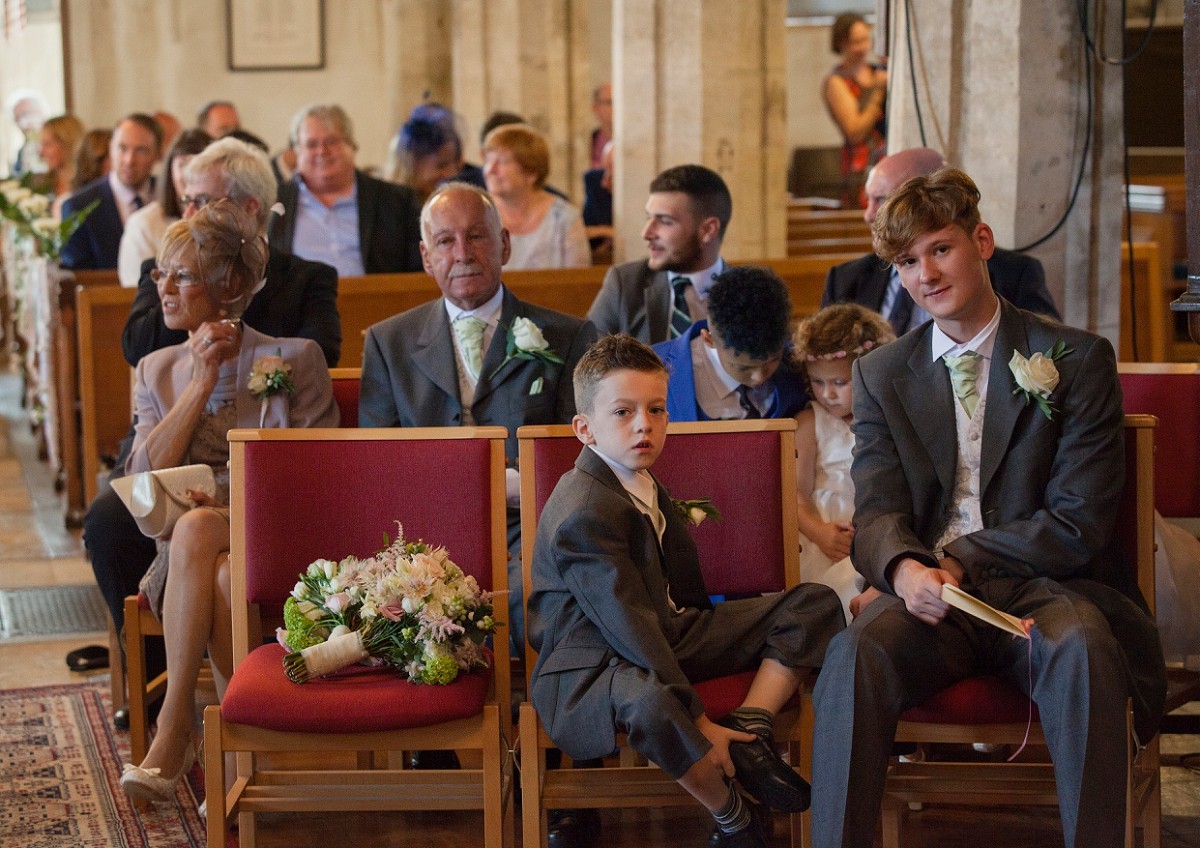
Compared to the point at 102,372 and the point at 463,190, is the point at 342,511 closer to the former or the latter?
the point at 463,190

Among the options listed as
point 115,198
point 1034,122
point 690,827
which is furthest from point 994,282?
point 115,198

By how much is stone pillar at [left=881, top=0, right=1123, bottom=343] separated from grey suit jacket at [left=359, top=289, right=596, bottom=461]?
1.98m

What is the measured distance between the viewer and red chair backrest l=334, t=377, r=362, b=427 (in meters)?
4.50

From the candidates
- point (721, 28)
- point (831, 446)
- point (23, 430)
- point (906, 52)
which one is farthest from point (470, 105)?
point (831, 446)

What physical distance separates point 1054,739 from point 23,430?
350 inches

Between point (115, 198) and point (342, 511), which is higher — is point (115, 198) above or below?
above

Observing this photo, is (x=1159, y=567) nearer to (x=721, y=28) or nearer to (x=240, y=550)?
(x=240, y=550)

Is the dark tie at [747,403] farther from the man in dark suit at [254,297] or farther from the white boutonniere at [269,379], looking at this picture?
the man in dark suit at [254,297]

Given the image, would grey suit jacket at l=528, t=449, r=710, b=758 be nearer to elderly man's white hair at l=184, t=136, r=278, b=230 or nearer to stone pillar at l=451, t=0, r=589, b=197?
elderly man's white hair at l=184, t=136, r=278, b=230

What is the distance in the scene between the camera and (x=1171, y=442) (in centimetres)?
407

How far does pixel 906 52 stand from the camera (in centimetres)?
580

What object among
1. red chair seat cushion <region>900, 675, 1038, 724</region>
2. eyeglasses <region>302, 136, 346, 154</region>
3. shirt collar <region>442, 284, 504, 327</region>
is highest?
eyeglasses <region>302, 136, 346, 154</region>

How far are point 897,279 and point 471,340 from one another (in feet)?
4.81

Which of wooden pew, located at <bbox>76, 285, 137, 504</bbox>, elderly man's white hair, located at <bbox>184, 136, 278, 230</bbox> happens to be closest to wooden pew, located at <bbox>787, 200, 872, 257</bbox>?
wooden pew, located at <bbox>76, 285, 137, 504</bbox>
